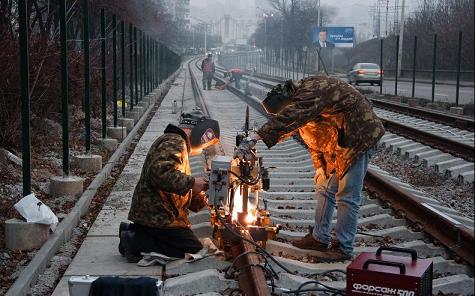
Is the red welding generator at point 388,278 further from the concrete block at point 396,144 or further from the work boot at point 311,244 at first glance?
the concrete block at point 396,144

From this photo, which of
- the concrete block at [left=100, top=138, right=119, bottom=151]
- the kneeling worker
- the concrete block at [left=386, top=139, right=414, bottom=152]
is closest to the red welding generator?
the kneeling worker

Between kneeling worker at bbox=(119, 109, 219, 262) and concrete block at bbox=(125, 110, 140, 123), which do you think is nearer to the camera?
kneeling worker at bbox=(119, 109, 219, 262)

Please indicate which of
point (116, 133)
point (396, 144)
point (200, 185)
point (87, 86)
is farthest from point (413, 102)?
point (200, 185)

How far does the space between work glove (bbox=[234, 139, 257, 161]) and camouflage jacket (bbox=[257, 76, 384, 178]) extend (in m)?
0.13

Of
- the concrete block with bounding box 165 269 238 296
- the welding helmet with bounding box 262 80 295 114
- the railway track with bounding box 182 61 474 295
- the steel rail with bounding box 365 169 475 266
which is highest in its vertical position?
the welding helmet with bounding box 262 80 295 114

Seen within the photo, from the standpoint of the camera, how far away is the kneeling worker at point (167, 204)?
19.6 ft

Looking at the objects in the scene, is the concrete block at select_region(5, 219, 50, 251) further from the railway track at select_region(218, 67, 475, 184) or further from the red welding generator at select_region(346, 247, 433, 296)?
the railway track at select_region(218, 67, 475, 184)

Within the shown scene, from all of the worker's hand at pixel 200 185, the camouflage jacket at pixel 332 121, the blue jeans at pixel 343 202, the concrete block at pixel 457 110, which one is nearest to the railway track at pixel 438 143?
the blue jeans at pixel 343 202

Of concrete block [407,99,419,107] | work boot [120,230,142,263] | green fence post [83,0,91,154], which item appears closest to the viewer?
work boot [120,230,142,263]

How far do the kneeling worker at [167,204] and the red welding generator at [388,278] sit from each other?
1.70m

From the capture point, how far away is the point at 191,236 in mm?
6223

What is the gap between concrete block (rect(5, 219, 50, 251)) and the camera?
6.64 m

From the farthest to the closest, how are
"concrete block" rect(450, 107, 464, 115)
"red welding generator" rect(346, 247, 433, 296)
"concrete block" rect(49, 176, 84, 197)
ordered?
1. "concrete block" rect(450, 107, 464, 115)
2. "concrete block" rect(49, 176, 84, 197)
3. "red welding generator" rect(346, 247, 433, 296)

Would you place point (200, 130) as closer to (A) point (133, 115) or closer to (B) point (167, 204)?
(B) point (167, 204)
